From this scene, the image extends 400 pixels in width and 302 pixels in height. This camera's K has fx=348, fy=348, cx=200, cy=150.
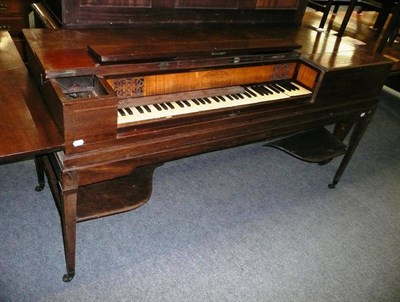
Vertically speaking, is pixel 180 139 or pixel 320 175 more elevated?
pixel 180 139

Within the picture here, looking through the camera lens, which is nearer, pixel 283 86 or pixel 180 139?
pixel 180 139

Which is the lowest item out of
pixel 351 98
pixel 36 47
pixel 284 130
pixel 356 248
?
pixel 356 248

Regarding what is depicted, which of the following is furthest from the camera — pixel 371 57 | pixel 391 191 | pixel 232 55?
pixel 391 191

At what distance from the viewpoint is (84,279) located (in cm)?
195

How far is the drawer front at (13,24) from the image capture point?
332cm

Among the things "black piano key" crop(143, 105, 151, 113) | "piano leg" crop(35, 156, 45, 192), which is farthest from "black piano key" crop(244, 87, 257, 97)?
"piano leg" crop(35, 156, 45, 192)

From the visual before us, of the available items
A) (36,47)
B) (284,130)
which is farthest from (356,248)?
(36,47)

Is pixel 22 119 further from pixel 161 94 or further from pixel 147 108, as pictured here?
pixel 161 94

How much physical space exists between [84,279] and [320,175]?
7.00 ft

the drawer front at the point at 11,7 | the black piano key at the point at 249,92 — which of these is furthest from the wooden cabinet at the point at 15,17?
the black piano key at the point at 249,92

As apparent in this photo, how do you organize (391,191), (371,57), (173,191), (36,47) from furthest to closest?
(391,191) < (173,191) < (371,57) < (36,47)

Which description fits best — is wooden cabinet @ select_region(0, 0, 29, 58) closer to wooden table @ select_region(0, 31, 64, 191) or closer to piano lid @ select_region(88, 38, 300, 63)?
wooden table @ select_region(0, 31, 64, 191)

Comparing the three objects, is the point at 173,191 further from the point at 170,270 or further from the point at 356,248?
the point at 356,248

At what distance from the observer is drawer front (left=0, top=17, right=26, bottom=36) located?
10.9 feet
